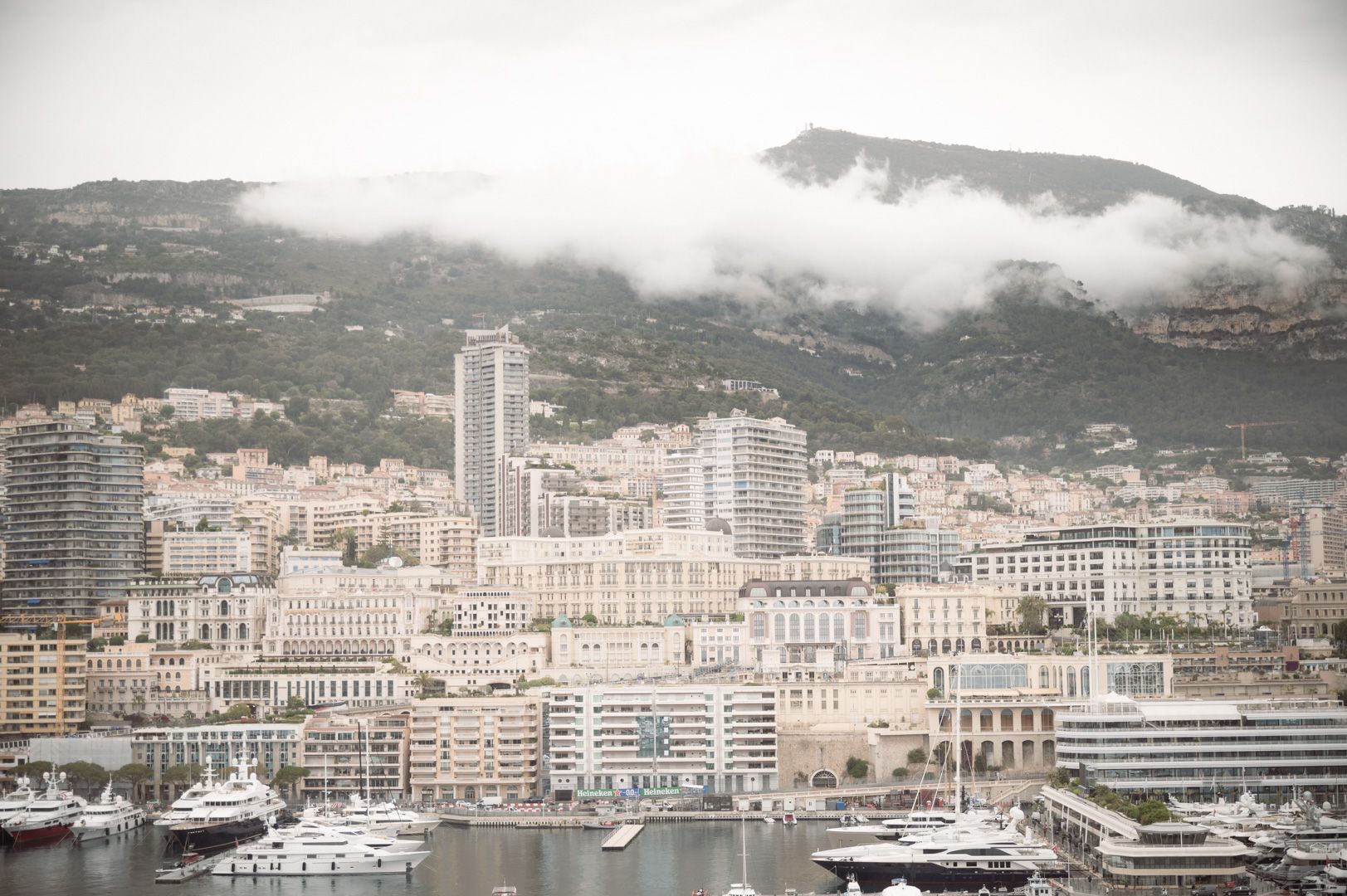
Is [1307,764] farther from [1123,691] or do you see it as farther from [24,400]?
[24,400]

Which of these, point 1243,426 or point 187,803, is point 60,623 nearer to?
point 187,803

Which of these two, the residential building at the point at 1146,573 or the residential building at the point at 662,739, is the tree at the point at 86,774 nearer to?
the residential building at the point at 662,739

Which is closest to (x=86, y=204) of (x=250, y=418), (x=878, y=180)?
(x=250, y=418)

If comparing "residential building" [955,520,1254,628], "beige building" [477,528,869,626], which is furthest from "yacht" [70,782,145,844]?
"residential building" [955,520,1254,628]

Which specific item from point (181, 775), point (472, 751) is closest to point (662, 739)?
→ point (472, 751)

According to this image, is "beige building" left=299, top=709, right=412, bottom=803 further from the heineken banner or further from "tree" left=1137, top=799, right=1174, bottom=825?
"tree" left=1137, top=799, right=1174, bottom=825

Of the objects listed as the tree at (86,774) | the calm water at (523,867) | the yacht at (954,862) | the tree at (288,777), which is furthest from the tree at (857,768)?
the tree at (86,774)
